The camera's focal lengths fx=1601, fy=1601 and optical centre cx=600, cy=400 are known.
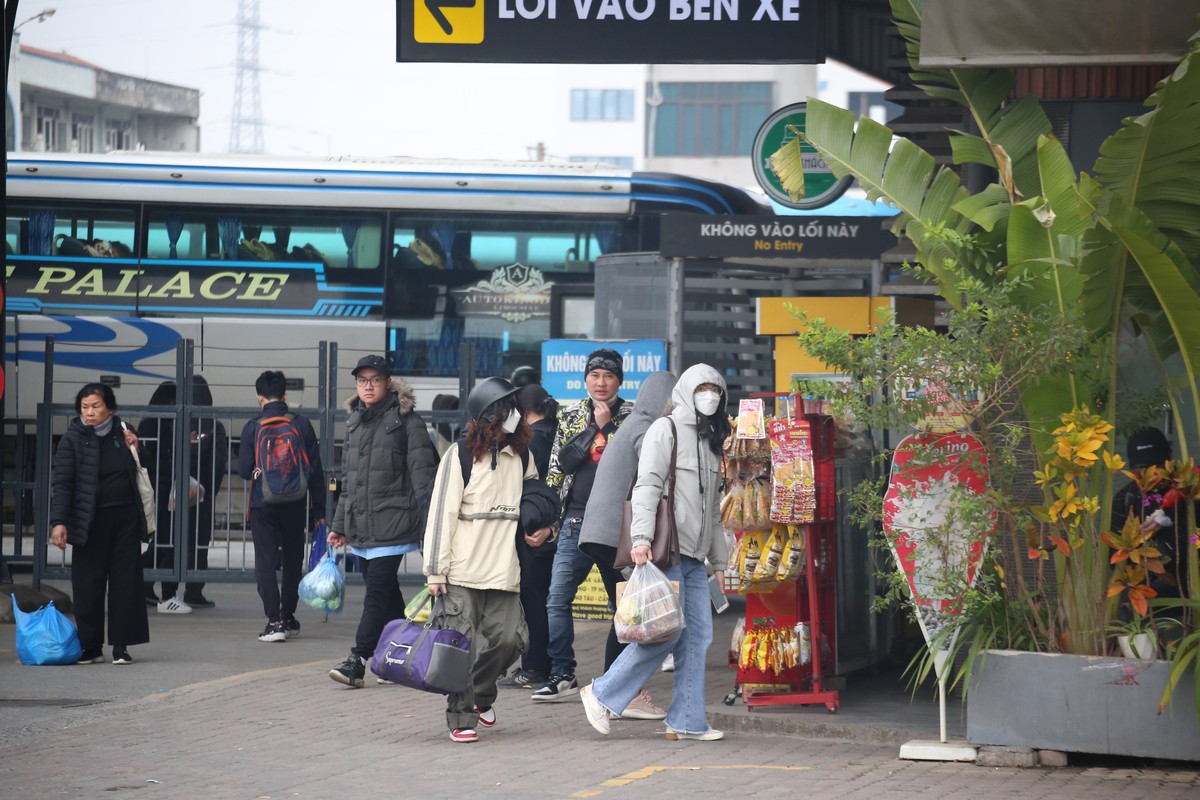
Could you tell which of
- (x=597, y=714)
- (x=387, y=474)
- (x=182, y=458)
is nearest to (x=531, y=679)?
(x=387, y=474)

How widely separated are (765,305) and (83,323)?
1185 cm

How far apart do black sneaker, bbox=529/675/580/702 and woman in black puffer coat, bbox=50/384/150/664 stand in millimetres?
2991

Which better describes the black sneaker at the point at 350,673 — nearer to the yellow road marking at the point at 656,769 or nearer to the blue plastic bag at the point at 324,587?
the blue plastic bag at the point at 324,587

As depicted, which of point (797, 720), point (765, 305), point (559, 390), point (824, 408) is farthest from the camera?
point (559, 390)

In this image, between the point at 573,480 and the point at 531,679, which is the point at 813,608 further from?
the point at 531,679

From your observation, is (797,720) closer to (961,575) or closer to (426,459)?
(961,575)

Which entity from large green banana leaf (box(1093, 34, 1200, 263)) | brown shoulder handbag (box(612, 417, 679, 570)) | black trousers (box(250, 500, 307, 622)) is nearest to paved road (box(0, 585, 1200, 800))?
brown shoulder handbag (box(612, 417, 679, 570))

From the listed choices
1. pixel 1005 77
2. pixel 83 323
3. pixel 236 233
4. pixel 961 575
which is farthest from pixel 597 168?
pixel 961 575

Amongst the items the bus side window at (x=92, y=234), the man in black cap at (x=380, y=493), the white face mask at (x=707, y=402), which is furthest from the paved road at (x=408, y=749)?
the bus side window at (x=92, y=234)

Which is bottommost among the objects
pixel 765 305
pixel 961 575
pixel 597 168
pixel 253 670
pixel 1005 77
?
pixel 253 670

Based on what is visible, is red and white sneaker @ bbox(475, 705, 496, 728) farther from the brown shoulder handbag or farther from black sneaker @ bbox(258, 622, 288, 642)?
black sneaker @ bbox(258, 622, 288, 642)

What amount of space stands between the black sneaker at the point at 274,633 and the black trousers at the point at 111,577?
141 centimetres

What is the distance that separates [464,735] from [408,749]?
0.29 m

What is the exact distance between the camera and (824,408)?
29.7 ft
